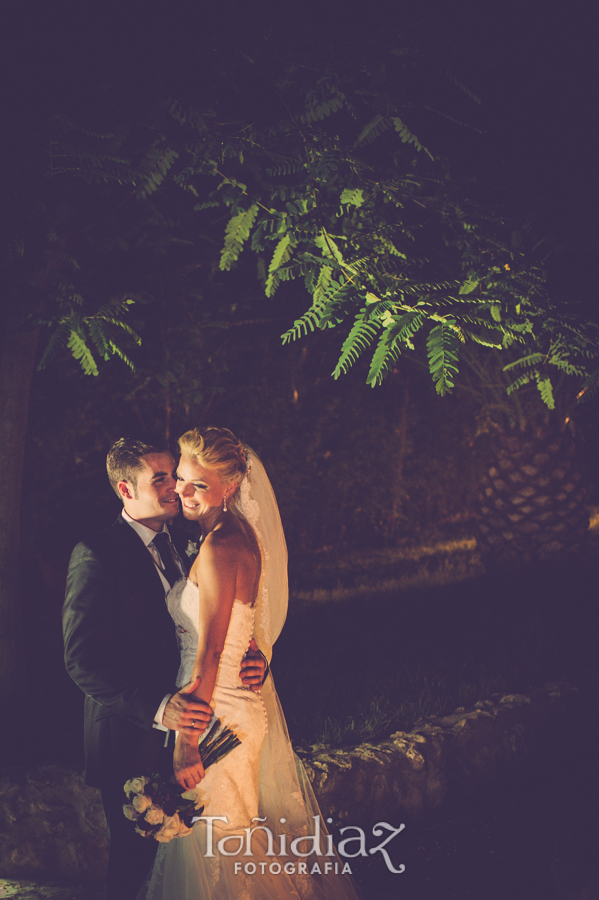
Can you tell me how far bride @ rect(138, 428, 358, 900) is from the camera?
260cm

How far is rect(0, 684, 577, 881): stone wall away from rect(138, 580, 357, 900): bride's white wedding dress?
1421mm

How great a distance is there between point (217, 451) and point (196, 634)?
737 mm

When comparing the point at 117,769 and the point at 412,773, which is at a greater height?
the point at 117,769

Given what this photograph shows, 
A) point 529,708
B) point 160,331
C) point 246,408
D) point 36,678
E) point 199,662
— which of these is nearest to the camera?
point 199,662

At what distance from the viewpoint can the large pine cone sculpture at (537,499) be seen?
750 cm

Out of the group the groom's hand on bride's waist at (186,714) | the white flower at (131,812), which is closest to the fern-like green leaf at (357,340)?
the groom's hand on bride's waist at (186,714)

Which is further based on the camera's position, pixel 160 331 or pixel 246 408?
pixel 246 408

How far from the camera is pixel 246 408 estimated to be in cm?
864

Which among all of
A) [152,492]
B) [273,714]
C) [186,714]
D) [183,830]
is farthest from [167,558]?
[183,830]

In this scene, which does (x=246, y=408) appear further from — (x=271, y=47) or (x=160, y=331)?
(x=271, y=47)

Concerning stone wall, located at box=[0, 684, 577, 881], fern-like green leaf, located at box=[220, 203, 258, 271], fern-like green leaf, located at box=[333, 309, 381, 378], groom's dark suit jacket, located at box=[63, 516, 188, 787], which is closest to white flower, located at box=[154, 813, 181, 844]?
groom's dark suit jacket, located at box=[63, 516, 188, 787]

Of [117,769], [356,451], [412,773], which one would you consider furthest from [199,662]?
[356,451]

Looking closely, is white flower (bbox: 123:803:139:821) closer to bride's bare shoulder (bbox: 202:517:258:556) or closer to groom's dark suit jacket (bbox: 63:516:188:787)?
groom's dark suit jacket (bbox: 63:516:188:787)

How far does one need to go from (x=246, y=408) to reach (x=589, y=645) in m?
4.72
